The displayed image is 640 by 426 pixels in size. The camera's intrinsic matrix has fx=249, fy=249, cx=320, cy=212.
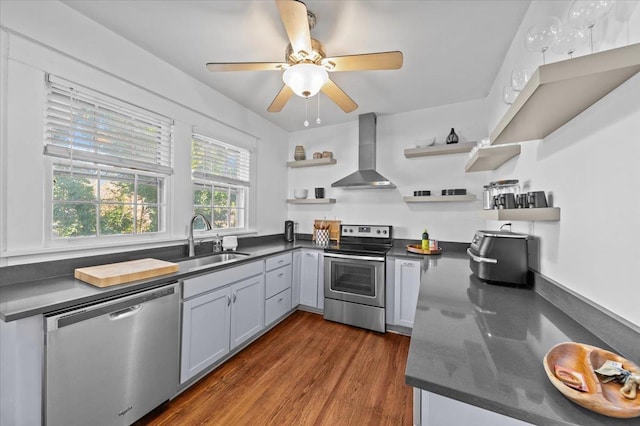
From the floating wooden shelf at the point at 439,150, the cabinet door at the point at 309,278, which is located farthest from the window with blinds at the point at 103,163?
the floating wooden shelf at the point at 439,150

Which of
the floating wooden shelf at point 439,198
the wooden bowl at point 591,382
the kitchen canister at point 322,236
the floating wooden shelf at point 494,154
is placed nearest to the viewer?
the wooden bowl at point 591,382

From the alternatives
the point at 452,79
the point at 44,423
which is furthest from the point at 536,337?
the point at 452,79

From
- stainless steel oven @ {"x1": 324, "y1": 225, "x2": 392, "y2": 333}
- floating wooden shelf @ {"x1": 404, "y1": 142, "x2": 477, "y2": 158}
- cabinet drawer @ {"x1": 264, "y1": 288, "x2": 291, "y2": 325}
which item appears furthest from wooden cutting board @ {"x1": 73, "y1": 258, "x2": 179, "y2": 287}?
floating wooden shelf @ {"x1": 404, "y1": 142, "x2": 477, "y2": 158}

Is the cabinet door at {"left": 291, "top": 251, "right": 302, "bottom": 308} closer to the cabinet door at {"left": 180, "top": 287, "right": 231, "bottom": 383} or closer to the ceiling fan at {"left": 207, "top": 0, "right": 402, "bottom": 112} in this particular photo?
the cabinet door at {"left": 180, "top": 287, "right": 231, "bottom": 383}

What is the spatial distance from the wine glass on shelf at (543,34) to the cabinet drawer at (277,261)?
256 cm

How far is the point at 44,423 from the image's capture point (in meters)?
1.20

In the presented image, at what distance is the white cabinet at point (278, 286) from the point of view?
2.75 meters

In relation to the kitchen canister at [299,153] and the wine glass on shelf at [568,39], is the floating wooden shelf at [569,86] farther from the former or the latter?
the kitchen canister at [299,153]

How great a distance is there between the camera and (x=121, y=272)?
1.57 meters

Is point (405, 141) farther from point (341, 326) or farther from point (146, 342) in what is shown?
point (146, 342)

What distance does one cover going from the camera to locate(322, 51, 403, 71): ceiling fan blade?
157 centimetres

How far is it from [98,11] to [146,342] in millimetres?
2227

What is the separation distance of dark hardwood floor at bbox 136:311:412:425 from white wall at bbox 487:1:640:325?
1.38 metres

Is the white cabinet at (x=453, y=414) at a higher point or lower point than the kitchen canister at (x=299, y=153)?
lower
